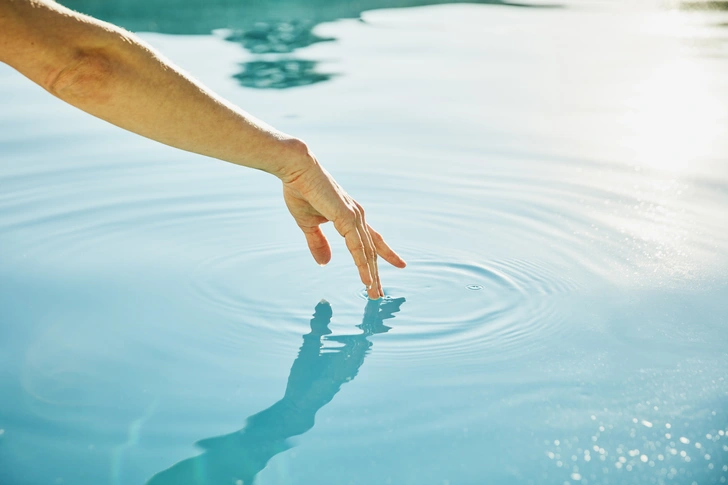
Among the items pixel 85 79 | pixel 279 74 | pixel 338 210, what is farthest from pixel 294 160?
pixel 279 74

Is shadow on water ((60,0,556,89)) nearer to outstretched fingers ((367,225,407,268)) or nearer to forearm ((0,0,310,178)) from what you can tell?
outstretched fingers ((367,225,407,268))

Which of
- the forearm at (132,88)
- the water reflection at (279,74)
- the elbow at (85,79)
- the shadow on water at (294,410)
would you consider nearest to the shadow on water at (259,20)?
the water reflection at (279,74)

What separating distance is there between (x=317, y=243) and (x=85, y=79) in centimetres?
77

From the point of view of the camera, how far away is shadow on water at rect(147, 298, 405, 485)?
Answer: 139cm

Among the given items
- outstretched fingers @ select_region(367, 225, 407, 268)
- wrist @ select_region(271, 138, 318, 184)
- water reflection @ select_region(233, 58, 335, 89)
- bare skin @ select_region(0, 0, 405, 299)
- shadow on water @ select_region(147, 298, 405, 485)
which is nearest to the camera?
bare skin @ select_region(0, 0, 405, 299)

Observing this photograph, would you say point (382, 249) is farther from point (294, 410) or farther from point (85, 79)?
point (85, 79)

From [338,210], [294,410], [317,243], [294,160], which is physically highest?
[294,160]

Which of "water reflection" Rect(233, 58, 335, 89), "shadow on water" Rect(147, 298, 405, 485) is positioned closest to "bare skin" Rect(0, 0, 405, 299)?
"shadow on water" Rect(147, 298, 405, 485)

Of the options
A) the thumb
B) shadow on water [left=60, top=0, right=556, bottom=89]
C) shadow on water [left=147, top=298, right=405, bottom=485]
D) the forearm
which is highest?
the forearm

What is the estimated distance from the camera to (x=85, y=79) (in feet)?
4.36

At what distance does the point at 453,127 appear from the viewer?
362 centimetres

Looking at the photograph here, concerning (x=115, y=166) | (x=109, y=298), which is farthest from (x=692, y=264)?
(x=115, y=166)

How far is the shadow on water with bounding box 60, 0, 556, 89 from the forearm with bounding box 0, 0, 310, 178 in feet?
8.94

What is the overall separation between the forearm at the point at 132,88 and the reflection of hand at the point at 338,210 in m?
0.08
